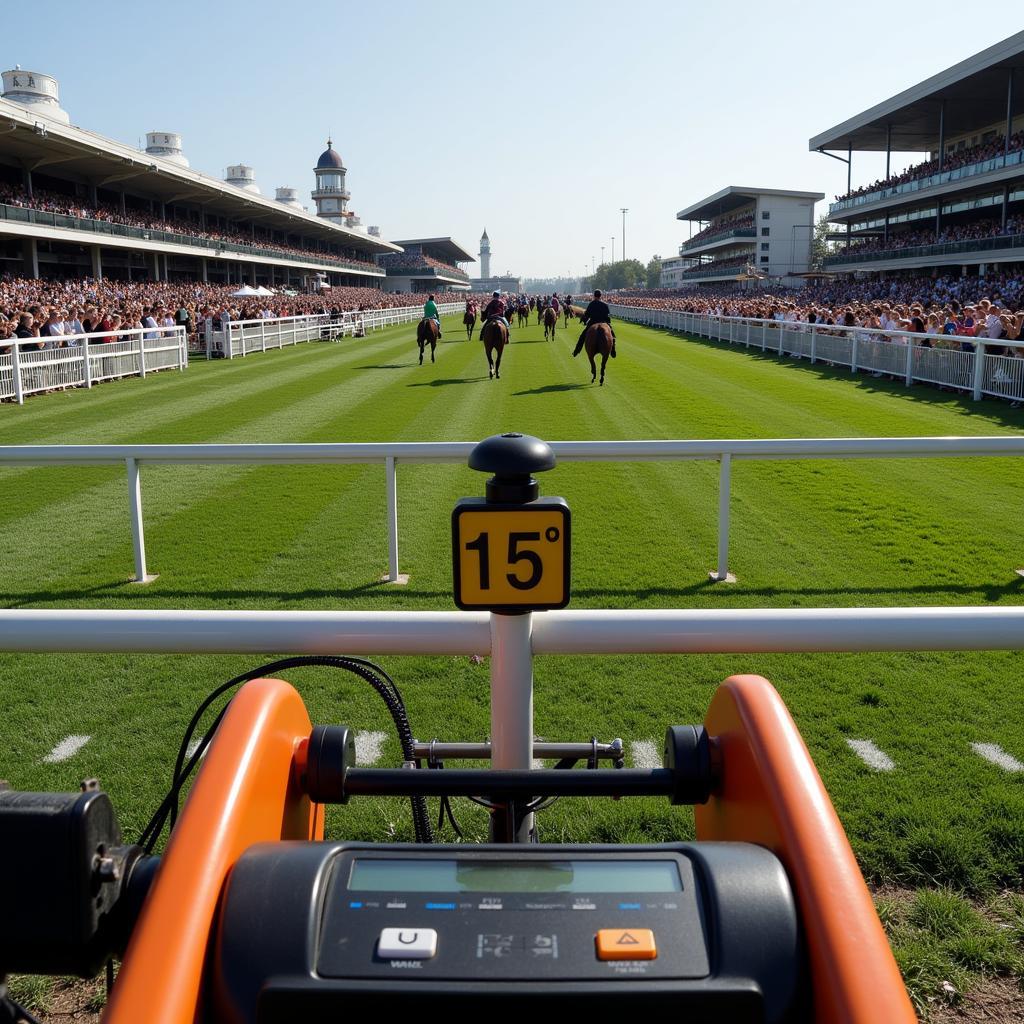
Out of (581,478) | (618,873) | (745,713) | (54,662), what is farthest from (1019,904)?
(581,478)

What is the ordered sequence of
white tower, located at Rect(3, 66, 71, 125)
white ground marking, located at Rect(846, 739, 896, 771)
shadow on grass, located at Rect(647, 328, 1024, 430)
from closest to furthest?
1. white ground marking, located at Rect(846, 739, 896, 771)
2. shadow on grass, located at Rect(647, 328, 1024, 430)
3. white tower, located at Rect(3, 66, 71, 125)

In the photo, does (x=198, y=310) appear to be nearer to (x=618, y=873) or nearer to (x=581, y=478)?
(x=581, y=478)

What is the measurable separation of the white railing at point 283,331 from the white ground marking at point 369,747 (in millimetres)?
25809

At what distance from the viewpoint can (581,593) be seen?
617 cm

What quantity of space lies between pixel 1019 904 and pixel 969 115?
55004mm

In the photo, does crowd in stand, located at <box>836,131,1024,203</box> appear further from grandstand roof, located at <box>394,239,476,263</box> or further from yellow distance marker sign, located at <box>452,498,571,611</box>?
grandstand roof, located at <box>394,239,476,263</box>

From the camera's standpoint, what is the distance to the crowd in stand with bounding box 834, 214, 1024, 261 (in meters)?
40.9

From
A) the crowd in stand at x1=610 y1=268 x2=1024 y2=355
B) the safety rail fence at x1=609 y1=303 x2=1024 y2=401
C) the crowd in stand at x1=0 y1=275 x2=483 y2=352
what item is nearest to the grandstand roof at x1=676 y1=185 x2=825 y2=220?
the crowd in stand at x1=610 y1=268 x2=1024 y2=355

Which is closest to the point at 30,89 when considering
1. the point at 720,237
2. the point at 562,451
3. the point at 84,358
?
the point at 84,358

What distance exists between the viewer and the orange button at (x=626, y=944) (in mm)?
1048

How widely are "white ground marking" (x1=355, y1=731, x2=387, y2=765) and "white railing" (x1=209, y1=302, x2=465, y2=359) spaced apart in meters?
25.8

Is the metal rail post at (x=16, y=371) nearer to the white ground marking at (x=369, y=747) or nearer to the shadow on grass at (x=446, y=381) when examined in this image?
the shadow on grass at (x=446, y=381)

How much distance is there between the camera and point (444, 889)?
1.14 metres

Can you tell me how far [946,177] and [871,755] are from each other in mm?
48711
